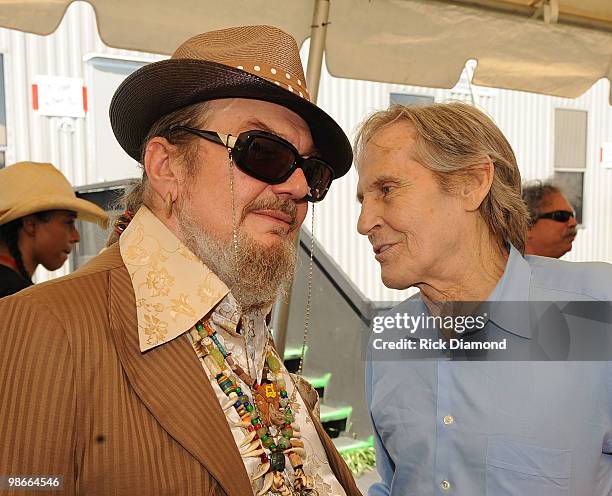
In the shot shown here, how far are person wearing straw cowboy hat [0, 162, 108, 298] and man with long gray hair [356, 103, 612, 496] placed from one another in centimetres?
181

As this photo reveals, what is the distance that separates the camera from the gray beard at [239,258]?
1448 mm

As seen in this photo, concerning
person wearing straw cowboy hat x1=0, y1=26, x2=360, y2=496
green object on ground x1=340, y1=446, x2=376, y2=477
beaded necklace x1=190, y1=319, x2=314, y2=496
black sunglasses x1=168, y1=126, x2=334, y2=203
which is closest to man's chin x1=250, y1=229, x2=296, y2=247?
person wearing straw cowboy hat x1=0, y1=26, x2=360, y2=496

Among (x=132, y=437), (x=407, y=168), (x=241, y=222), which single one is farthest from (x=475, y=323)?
(x=132, y=437)

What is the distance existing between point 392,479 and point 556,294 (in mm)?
685

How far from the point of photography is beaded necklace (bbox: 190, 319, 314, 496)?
1334mm

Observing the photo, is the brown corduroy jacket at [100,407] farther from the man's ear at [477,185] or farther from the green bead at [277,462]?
the man's ear at [477,185]

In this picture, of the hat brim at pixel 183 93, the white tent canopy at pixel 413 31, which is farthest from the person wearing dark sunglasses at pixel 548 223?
the hat brim at pixel 183 93

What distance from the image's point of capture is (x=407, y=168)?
173 centimetres

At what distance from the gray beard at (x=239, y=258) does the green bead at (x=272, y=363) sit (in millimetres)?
186

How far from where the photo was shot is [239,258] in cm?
145

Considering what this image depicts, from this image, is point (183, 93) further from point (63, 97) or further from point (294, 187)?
point (63, 97)

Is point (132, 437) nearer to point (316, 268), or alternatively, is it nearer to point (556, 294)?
point (556, 294)

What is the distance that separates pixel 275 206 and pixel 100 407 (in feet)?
1.94

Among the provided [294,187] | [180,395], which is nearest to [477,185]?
[294,187]
